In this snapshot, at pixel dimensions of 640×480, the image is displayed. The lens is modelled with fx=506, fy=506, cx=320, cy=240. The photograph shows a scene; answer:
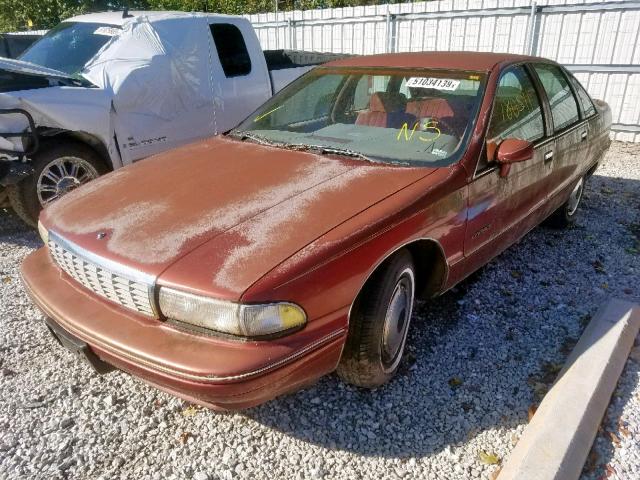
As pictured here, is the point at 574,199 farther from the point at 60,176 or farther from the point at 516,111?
the point at 60,176

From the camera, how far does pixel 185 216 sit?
2307 millimetres

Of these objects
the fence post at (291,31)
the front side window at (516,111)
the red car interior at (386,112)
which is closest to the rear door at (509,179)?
the front side window at (516,111)

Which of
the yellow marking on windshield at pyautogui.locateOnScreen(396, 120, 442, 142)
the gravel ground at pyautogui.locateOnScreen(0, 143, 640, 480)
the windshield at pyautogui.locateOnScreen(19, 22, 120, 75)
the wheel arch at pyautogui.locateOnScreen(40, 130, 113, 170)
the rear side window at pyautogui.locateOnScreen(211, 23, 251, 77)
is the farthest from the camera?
the rear side window at pyautogui.locateOnScreen(211, 23, 251, 77)

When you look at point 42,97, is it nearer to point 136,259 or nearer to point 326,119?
point 326,119

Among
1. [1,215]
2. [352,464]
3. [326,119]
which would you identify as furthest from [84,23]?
[352,464]

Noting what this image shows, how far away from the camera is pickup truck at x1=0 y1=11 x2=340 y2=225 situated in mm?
4156

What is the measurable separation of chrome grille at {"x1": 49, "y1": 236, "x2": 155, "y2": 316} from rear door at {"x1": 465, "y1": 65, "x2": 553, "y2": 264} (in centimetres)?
176

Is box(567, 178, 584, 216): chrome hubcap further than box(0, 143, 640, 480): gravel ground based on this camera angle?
Yes

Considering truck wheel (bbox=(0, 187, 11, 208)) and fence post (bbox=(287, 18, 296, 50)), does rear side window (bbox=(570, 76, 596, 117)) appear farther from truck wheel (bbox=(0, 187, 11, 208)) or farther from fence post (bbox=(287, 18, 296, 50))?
fence post (bbox=(287, 18, 296, 50))

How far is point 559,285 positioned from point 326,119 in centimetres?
211

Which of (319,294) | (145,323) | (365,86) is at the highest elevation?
(365,86)

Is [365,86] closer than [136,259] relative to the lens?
No

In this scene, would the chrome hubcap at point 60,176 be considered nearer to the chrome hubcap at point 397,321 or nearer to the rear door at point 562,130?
the chrome hubcap at point 397,321

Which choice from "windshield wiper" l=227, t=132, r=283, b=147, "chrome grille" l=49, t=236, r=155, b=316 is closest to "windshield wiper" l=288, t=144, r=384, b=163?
"windshield wiper" l=227, t=132, r=283, b=147
